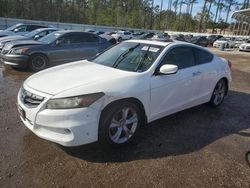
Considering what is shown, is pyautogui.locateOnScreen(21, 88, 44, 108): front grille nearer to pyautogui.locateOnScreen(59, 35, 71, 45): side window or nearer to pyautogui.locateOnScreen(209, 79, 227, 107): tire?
pyautogui.locateOnScreen(209, 79, 227, 107): tire

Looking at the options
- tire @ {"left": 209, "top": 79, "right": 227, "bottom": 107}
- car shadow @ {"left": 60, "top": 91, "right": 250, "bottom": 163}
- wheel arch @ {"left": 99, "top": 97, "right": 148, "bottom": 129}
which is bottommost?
car shadow @ {"left": 60, "top": 91, "right": 250, "bottom": 163}

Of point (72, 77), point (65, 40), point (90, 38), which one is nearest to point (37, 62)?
point (65, 40)

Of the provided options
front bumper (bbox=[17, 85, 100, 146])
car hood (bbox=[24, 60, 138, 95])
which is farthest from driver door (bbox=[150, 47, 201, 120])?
front bumper (bbox=[17, 85, 100, 146])

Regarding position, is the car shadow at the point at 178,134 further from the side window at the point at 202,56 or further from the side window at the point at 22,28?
the side window at the point at 22,28

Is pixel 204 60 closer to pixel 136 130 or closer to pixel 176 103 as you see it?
pixel 176 103

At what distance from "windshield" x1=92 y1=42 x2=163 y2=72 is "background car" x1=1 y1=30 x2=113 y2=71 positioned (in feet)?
15.1

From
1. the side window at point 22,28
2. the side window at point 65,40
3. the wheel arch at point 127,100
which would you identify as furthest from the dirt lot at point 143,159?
the side window at point 22,28

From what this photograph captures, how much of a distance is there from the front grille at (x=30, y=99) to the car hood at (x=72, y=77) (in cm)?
10

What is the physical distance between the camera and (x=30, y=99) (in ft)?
11.3

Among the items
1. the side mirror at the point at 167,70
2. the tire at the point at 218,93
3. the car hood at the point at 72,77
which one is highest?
the side mirror at the point at 167,70

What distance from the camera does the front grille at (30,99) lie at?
10.9ft

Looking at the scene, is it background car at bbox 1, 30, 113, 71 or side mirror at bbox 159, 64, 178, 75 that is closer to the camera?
side mirror at bbox 159, 64, 178, 75

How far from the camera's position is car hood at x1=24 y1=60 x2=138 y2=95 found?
134 inches

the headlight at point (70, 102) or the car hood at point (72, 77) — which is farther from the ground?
the car hood at point (72, 77)
